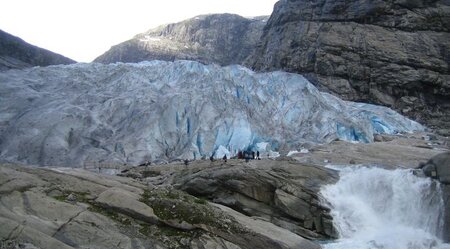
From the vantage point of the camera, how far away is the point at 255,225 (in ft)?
50.6

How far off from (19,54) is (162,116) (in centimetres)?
3131

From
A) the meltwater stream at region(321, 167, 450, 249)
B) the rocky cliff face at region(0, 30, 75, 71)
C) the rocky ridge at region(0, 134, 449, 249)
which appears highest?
the rocky cliff face at region(0, 30, 75, 71)

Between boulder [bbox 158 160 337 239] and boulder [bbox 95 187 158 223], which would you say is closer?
boulder [bbox 95 187 158 223]

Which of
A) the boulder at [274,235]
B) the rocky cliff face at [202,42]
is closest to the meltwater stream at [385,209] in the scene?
the boulder at [274,235]

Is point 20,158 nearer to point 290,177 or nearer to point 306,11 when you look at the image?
point 290,177

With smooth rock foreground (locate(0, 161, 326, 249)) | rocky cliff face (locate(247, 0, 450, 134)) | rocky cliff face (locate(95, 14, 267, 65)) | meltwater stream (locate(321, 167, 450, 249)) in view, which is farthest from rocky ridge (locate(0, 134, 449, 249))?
rocky cliff face (locate(95, 14, 267, 65))

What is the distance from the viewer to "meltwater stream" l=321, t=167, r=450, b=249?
20.1 metres

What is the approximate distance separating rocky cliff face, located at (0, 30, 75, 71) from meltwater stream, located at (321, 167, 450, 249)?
141ft

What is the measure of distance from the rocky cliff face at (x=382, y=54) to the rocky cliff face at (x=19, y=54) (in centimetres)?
3284

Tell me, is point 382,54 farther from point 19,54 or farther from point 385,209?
point 19,54

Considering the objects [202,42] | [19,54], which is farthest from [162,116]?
[202,42]

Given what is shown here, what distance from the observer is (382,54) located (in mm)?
62969

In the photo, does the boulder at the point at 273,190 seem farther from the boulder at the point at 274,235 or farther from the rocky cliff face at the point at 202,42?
the rocky cliff face at the point at 202,42

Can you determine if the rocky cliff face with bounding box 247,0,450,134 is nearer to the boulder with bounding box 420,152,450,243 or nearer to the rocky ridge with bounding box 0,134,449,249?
the boulder with bounding box 420,152,450,243
